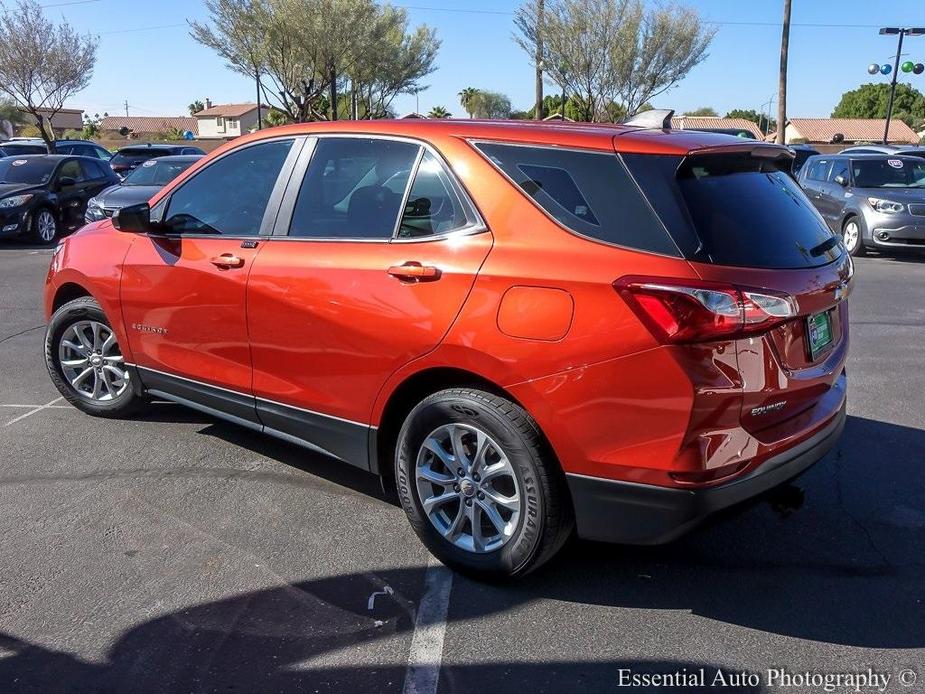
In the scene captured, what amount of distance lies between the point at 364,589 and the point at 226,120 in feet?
298

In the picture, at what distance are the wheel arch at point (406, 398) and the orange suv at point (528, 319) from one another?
0.5 inches

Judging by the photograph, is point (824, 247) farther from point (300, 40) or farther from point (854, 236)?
point (300, 40)

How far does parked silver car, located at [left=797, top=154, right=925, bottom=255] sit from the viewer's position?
493 inches

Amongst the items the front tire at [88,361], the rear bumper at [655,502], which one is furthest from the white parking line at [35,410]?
the rear bumper at [655,502]

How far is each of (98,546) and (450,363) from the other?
1811 mm

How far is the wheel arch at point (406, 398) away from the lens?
3.21m

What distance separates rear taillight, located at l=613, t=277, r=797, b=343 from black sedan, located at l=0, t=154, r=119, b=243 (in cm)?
1398

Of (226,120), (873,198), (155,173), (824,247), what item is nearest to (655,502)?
(824,247)

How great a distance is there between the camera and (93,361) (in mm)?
5145

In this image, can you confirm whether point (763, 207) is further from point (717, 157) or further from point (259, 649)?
point (259, 649)

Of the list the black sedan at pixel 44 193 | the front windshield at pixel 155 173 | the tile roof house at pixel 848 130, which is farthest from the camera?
the tile roof house at pixel 848 130

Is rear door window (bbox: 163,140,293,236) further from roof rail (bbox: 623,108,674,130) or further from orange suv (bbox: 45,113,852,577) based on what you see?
roof rail (bbox: 623,108,674,130)

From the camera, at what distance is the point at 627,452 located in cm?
284

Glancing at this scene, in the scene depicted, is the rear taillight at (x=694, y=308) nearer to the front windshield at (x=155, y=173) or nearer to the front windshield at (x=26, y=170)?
the front windshield at (x=155, y=173)
